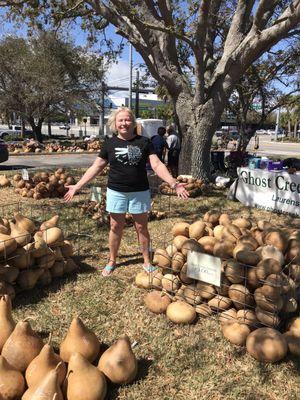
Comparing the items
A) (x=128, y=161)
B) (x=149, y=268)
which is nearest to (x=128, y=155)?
(x=128, y=161)

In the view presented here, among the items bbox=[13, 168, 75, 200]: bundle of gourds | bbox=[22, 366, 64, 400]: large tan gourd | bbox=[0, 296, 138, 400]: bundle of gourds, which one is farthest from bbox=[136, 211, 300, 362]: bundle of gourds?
bbox=[13, 168, 75, 200]: bundle of gourds

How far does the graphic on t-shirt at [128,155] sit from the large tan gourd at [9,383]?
7.63ft

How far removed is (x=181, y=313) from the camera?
3.41 m

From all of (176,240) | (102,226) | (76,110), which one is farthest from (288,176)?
(76,110)

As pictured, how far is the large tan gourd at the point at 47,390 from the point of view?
6.93 feet

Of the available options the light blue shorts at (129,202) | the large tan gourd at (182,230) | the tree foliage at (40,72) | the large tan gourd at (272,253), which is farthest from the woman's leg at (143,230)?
the tree foliage at (40,72)

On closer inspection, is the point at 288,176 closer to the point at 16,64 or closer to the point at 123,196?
the point at 123,196

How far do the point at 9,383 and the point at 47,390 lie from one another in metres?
0.35

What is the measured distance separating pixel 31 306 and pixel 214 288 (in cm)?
174

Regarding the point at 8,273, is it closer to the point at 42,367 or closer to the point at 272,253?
the point at 42,367

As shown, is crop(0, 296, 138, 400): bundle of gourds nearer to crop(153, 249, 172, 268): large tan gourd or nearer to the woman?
crop(153, 249, 172, 268): large tan gourd

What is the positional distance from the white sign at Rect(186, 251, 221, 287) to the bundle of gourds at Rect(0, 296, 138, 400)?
3.20 feet

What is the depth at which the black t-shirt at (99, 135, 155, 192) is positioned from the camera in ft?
13.5

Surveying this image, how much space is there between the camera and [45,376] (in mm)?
2223
